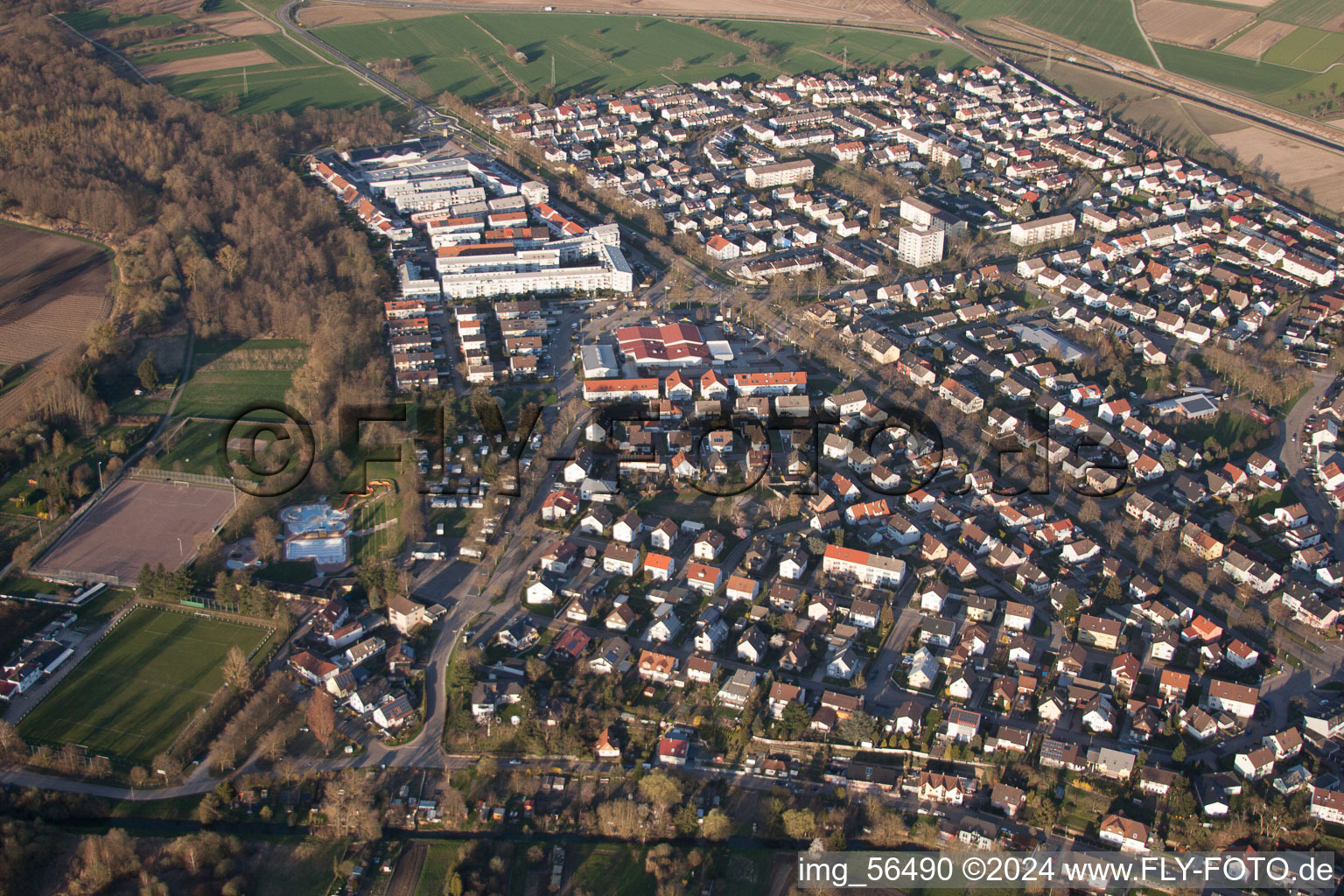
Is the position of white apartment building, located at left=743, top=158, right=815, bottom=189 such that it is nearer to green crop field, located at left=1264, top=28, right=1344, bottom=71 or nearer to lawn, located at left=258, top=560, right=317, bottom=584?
lawn, located at left=258, top=560, right=317, bottom=584

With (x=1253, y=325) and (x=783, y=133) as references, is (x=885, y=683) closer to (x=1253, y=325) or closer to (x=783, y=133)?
(x=1253, y=325)

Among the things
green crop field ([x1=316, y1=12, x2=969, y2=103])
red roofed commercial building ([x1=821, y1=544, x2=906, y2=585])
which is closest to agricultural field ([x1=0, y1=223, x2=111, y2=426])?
red roofed commercial building ([x1=821, y1=544, x2=906, y2=585])

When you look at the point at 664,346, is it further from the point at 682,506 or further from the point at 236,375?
the point at 236,375

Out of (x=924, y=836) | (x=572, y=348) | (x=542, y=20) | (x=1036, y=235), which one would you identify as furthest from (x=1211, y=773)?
(x=542, y=20)

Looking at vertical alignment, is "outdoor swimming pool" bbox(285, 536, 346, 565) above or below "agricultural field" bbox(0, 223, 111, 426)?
below

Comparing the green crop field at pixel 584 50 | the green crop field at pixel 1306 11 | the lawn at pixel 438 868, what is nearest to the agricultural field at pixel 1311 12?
the green crop field at pixel 1306 11

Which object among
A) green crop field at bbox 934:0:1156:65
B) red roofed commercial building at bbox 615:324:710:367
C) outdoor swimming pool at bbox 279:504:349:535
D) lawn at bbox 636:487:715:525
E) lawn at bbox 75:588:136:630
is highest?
green crop field at bbox 934:0:1156:65

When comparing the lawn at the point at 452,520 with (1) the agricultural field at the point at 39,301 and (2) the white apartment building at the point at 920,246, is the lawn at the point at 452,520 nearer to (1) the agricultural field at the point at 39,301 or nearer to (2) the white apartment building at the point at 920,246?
(1) the agricultural field at the point at 39,301

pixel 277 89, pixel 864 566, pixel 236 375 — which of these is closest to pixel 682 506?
pixel 864 566
